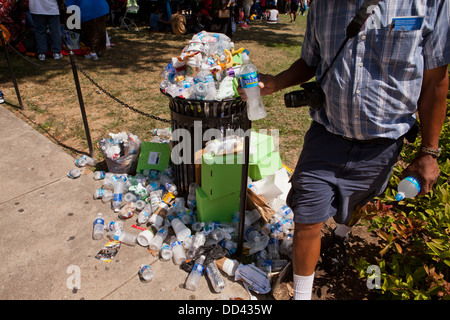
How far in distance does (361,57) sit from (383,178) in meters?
0.74

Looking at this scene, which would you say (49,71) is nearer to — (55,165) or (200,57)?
(55,165)

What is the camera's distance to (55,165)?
369cm

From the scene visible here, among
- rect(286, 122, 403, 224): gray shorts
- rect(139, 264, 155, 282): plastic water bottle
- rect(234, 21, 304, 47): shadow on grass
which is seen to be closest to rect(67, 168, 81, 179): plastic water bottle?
rect(139, 264, 155, 282): plastic water bottle

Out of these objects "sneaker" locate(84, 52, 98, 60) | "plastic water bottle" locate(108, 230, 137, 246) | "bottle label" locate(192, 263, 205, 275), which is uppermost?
"sneaker" locate(84, 52, 98, 60)

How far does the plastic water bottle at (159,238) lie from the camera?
2623 mm

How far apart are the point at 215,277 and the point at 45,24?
7.17m

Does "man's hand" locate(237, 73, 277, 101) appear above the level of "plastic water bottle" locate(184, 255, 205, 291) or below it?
above

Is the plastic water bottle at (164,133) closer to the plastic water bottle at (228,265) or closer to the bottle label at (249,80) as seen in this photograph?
the plastic water bottle at (228,265)

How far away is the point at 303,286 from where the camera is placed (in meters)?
2.02

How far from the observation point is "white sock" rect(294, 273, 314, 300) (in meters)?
2.01

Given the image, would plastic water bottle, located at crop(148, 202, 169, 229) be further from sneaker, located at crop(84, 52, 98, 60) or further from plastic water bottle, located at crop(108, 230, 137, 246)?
sneaker, located at crop(84, 52, 98, 60)

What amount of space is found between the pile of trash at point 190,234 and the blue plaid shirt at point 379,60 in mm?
1114

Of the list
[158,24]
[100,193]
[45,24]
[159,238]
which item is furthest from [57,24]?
[159,238]

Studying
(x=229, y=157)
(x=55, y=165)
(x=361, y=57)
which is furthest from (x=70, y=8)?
(x=361, y=57)
